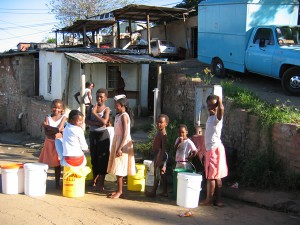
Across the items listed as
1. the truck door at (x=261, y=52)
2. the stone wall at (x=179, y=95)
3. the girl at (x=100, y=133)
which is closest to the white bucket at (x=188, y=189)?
the girl at (x=100, y=133)

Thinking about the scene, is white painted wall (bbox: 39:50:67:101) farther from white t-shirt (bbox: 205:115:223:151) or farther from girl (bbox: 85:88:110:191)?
white t-shirt (bbox: 205:115:223:151)

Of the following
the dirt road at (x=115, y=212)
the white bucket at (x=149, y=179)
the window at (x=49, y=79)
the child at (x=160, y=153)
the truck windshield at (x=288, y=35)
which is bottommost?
the dirt road at (x=115, y=212)

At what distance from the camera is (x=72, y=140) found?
6.17 m

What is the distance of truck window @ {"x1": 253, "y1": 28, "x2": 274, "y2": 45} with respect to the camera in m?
10.5

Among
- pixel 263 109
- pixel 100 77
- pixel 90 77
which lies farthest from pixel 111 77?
pixel 263 109

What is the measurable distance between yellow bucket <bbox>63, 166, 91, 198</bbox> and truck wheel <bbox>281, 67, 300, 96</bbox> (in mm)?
5831

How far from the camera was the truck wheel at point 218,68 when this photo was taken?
12891mm

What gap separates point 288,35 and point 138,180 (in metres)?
6.04

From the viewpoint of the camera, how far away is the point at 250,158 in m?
7.66

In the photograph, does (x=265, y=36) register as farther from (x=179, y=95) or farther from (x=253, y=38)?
(x=179, y=95)

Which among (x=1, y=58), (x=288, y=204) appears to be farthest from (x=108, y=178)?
(x=1, y=58)

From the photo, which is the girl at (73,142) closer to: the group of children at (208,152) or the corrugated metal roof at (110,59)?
the group of children at (208,152)

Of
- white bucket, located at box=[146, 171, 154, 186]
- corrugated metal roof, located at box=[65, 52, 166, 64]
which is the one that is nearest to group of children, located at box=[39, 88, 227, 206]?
white bucket, located at box=[146, 171, 154, 186]

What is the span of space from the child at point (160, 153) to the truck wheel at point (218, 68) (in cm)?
672
